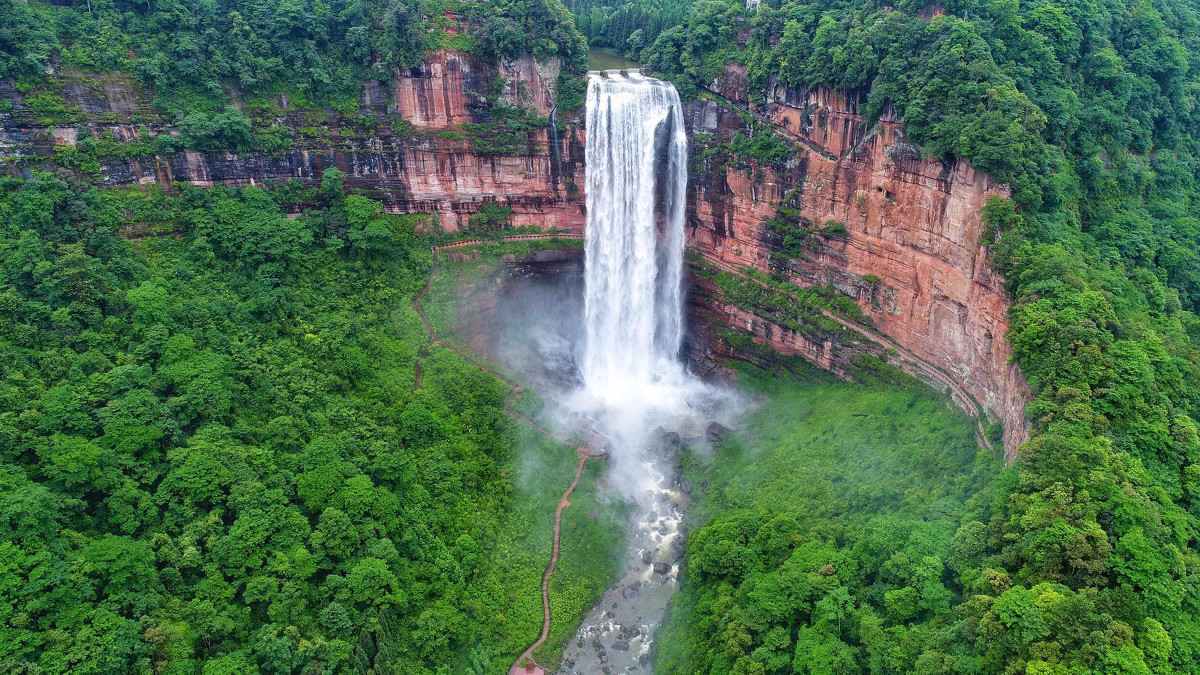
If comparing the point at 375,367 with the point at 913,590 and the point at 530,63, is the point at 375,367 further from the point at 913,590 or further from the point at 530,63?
the point at 913,590

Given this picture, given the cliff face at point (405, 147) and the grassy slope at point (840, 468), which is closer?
the grassy slope at point (840, 468)

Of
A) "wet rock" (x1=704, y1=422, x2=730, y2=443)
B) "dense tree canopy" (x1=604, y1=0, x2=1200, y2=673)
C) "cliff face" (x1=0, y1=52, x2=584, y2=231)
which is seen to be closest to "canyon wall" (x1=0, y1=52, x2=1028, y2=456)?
"cliff face" (x1=0, y1=52, x2=584, y2=231)

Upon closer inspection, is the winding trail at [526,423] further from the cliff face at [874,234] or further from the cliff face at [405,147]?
the cliff face at [874,234]

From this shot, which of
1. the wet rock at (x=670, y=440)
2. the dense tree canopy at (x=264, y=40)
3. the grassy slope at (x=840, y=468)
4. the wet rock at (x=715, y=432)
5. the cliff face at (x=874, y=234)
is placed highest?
the dense tree canopy at (x=264, y=40)

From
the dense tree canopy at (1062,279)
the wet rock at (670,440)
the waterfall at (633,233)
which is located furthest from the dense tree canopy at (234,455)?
the dense tree canopy at (1062,279)

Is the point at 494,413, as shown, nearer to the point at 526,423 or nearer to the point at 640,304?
the point at 526,423

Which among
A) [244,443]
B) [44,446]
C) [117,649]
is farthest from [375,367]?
[117,649]
